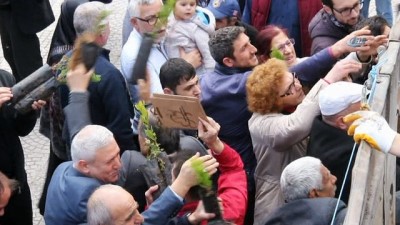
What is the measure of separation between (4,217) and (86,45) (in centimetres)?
132

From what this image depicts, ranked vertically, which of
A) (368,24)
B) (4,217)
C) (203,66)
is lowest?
(4,217)

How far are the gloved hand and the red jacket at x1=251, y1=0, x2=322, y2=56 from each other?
3.07 metres

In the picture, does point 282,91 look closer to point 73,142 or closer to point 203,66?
point 73,142

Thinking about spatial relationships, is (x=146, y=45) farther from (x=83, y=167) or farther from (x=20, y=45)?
(x=20, y=45)

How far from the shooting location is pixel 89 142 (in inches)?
146

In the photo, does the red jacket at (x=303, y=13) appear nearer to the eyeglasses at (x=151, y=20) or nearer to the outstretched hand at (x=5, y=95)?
the eyeglasses at (x=151, y=20)

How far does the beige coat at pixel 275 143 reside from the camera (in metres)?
4.04

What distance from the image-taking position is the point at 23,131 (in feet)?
15.3

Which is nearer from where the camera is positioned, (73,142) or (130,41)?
(73,142)

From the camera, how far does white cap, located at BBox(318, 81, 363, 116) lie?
12.4ft

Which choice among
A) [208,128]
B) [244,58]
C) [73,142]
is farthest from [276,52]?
[73,142]

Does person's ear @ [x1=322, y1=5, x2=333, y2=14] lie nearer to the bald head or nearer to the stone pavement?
the bald head

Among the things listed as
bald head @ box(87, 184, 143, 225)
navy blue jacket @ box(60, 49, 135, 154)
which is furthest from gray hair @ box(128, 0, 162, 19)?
bald head @ box(87, 184, 143, 225)

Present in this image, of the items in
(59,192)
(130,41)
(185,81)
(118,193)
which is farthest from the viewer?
(130,41)
